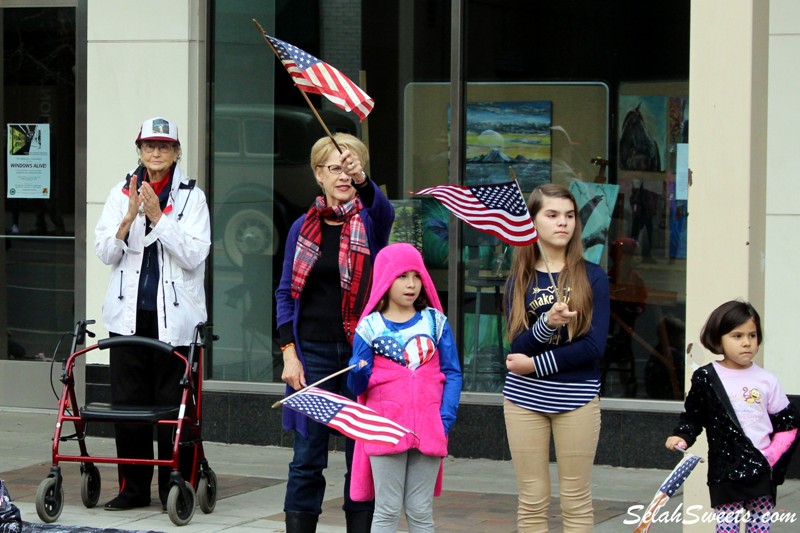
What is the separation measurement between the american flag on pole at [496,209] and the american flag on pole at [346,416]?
35.4 inches

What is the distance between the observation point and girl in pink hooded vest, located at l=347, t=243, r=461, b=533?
5.62 metres

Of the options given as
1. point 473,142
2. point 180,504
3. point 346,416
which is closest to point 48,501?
point 180,504

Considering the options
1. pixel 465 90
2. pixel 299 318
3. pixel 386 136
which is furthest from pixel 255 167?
pixel 299 318

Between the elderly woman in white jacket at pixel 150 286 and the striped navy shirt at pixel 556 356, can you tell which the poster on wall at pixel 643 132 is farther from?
the striped navy shirt at pixel 556 356

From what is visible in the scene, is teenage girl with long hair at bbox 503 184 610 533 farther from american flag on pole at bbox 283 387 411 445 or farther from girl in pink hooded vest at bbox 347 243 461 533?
american flag on pole at bbox 283 387 411 445

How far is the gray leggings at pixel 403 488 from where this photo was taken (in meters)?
5.63

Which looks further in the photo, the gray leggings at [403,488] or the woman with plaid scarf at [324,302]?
the woman with plaid scarf at [324,302]

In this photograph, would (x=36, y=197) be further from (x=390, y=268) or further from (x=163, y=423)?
(x=390, y=268)

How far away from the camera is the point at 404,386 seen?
5.64m

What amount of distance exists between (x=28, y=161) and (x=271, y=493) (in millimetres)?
4491

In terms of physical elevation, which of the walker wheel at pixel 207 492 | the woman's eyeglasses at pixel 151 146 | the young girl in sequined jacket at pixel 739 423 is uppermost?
the woman's eyeglasses at pixel 151 146

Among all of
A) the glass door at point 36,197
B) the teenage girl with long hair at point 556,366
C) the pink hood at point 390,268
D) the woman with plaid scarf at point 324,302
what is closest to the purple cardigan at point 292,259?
the woman with plaid scarf at point 324,302

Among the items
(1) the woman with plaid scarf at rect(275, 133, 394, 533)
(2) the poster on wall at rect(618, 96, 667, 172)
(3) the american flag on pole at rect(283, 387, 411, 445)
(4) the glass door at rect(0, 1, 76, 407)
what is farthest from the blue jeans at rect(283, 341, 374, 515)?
(4) the glass door at rect(0, 1, 76, 407)

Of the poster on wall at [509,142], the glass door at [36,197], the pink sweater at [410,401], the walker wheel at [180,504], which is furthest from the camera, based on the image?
the glass door at [36,197]
